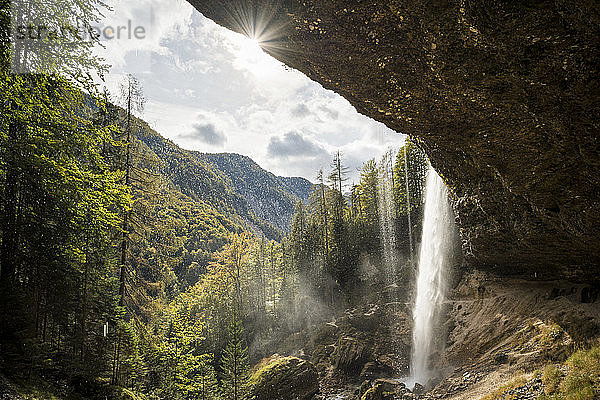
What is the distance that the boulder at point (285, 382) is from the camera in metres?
17.1

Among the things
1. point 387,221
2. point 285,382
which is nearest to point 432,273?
point 285,382

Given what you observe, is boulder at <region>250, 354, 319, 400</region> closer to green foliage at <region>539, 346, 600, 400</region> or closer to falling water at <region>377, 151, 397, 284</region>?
green foliage at <region>539, 346, 600, 400</region>

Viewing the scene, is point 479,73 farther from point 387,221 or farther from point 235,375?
point 387,221

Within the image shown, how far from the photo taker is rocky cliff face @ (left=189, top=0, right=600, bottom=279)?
5160 millimetres

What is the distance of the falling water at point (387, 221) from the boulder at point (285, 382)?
14.6 meters

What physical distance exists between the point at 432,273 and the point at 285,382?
11146mm

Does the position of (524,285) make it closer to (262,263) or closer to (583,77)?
(583,77)

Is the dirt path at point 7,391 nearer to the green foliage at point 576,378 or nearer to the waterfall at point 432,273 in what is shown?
the green foliage at point 576,378

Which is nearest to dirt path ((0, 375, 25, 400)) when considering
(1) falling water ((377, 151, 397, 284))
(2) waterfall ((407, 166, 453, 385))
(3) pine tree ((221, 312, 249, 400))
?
(3) pine tree ((221, 312, 249, 400))

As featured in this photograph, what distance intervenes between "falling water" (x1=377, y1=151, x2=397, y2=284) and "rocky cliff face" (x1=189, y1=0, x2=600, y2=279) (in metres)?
23.2

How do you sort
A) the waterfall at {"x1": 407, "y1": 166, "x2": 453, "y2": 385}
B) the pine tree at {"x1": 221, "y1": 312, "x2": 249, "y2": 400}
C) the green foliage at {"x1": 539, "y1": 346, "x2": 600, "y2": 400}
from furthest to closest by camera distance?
the waterfall at {"x1": 407, "y1": 166, "x2": 453, "y2": 385}, the pine tree at {"x1": 221, "y1": 312, "x2": 249, "y2": 400}, the green foliage at {"x1": 539, "y1": 346, "x2": 600, "y2": 400}

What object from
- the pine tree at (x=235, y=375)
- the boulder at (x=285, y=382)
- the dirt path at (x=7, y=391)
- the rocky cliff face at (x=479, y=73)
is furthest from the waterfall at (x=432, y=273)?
the dirt path at (x=7, y=391)

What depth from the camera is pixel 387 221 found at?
36.6 metres

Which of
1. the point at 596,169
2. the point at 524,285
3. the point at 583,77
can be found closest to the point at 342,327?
the point at 524,285
